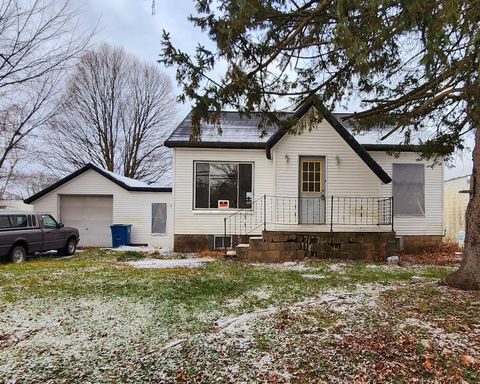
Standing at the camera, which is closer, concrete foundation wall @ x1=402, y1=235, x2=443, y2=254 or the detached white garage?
concrete foundation wall @ x1=402, y1=235, x2=443, y2=254

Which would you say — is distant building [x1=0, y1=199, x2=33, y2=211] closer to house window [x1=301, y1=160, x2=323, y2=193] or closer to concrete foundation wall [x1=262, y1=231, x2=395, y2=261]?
house window [x1=301, y1=160, x2=323, y2=193]

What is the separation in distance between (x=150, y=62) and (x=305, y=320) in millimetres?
25185

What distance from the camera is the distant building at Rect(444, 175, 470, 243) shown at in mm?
15250

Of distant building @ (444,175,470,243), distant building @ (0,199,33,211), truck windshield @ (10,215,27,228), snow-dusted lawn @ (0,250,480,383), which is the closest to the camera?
snow-dusted lawn @ (0,250,480,383)

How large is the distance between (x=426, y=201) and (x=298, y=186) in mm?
4792

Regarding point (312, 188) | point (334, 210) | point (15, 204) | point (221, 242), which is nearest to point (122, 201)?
point (221, 242)

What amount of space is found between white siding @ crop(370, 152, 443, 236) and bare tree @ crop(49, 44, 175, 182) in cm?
1844

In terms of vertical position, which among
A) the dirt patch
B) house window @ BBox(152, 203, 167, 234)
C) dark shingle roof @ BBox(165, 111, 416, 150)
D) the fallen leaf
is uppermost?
dark shingle roof @ BBox(165, 111, 416, 150)

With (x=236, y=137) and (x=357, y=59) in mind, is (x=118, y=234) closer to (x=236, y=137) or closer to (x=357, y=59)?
(x=236, y=137)

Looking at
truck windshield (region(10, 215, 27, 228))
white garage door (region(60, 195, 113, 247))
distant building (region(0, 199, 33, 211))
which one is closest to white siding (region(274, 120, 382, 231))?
truck windshield (region(10, 215, 27, 228))

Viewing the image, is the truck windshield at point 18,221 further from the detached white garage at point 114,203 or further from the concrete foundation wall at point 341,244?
the concrete foundation wall at point 341,244

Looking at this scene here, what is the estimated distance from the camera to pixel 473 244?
18.3 ft

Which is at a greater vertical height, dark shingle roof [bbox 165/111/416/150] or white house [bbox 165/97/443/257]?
dark shingle roof [bbox 165/111/416/150]

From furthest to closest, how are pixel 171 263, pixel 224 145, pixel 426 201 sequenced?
pixel 426 201 < pixel 224 145 < pixel 171 263
